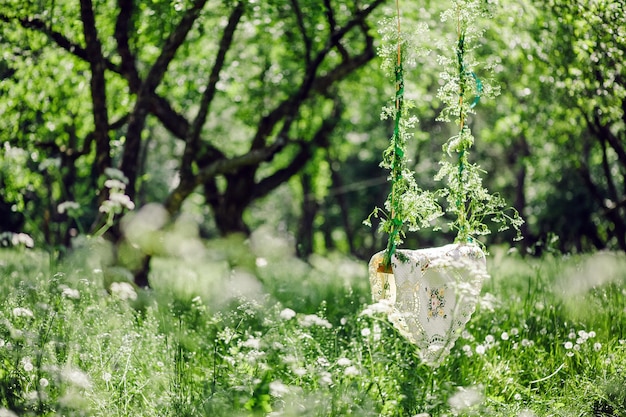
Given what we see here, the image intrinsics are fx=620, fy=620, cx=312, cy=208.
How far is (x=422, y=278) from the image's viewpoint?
149 inches

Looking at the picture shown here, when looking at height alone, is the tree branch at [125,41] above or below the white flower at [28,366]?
above

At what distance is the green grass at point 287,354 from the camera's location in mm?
3346

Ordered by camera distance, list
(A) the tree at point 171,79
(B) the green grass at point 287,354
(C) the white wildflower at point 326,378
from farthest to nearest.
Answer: (A) the tree at point 171,79 → (B) the green grass at point 287,354 → (C) the white wildflower at point 326,378

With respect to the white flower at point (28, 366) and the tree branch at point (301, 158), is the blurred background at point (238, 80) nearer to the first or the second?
the tree branch at point (301, 158)

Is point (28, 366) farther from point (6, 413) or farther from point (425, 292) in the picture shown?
point (425, 292)

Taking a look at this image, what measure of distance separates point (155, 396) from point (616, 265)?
14.8 ft

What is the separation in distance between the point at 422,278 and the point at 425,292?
0.31 feet

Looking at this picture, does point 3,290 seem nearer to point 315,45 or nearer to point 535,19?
point 315,45

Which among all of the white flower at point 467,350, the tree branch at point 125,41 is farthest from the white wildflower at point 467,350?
the tree branch at point 125,41

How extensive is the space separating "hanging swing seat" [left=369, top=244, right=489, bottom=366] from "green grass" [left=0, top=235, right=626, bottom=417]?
0.17 meters

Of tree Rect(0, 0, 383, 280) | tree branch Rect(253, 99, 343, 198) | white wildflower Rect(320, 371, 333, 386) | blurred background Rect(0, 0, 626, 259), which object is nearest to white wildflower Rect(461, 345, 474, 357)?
white wildflower Rect(320, 371, 333, 386)

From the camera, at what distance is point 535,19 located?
22.6 feet

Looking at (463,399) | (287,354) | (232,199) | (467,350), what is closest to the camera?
(463,399)

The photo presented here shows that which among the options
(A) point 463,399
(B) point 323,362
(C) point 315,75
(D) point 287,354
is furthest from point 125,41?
(A) point 463,399
